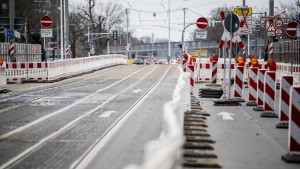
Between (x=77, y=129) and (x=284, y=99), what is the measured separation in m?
4.55

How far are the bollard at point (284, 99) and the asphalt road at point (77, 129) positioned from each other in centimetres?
270

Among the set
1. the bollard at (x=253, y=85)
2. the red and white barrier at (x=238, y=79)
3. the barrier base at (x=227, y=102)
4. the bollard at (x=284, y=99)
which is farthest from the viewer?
the red and white barrier at (x=238, y=79)

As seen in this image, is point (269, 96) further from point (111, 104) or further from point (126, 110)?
point (111, 104)

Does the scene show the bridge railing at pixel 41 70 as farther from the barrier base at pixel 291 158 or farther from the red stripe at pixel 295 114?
the barrier base at pixel 291 158

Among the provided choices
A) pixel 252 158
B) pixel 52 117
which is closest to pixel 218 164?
pixel 252 158

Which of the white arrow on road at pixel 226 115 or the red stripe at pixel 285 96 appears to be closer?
the red stripe at pixel 285 96

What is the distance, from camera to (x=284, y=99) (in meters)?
12.1

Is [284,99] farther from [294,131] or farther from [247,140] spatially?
[294,131]

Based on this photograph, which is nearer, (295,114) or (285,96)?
(295,114)

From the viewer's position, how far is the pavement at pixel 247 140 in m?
8.89

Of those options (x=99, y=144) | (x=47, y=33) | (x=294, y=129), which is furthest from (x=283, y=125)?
(x=47, y=33)

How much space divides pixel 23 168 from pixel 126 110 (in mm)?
7973

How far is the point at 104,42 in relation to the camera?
124 meters

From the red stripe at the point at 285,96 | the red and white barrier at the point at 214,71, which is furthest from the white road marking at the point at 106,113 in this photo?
the red and white barrier at the point at 214,71
